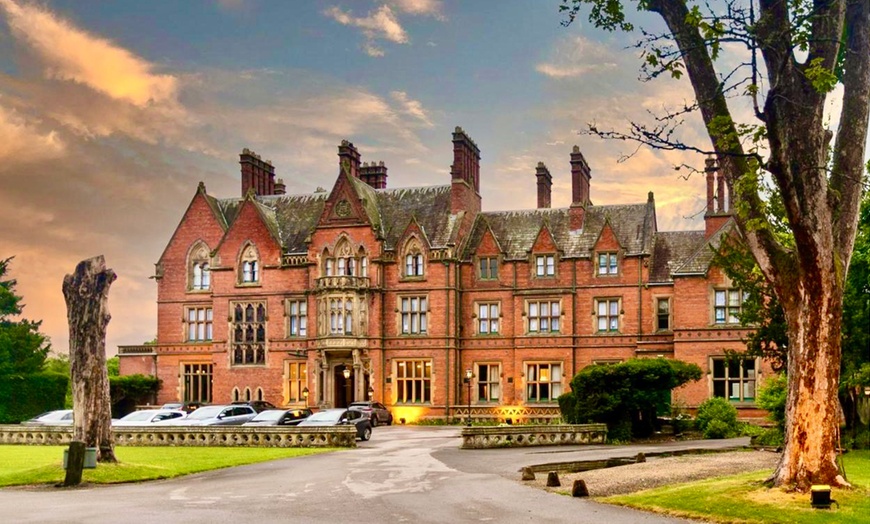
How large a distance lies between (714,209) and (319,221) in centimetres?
2144

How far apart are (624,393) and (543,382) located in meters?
16.9

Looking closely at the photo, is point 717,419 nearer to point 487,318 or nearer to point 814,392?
point 487,318

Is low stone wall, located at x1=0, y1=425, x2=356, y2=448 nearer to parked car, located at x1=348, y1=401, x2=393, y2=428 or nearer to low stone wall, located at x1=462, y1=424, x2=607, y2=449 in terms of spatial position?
low stone wall, located at x1=462, y1=424, x2=607, y2=449

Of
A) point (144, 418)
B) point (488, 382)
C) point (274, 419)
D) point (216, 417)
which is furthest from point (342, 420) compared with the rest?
point (488, 382)

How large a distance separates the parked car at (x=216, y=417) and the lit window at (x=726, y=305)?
23.4 metres

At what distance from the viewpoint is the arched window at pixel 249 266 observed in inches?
2285

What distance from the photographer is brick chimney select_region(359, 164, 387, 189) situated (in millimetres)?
61656

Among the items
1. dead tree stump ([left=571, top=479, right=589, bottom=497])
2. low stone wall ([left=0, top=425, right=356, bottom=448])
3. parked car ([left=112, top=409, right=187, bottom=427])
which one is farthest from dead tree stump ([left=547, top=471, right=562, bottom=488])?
parked car ([left=112, top=409, right=187, bottom=427])

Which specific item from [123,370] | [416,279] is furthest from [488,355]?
[123,370]

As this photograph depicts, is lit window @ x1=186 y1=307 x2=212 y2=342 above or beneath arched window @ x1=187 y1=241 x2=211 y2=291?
beneath

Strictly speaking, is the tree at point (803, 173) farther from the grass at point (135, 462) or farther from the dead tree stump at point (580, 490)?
the grass at point (135, 462)

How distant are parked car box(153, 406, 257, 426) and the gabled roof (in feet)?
59.1

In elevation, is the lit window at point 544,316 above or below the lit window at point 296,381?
above

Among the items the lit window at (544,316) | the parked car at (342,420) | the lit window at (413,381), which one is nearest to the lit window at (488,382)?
the lit window at (413,381)
